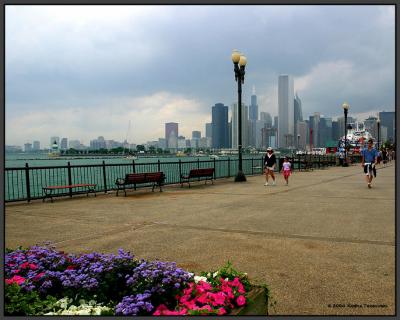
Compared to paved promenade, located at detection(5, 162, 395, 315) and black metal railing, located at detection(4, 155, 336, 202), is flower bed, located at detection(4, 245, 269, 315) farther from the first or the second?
black metal railing, located at detection(4, 155, 336, 202)

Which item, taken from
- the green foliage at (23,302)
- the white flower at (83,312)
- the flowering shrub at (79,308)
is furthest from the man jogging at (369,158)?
the green foliage at (23,302)

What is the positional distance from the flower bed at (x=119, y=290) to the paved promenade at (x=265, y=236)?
2.82 feet

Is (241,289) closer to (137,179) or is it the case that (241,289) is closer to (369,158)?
(137,179)

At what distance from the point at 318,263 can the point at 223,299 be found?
8.75 ft

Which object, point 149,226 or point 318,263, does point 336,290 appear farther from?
point 149,226

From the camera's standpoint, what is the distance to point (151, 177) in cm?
1521

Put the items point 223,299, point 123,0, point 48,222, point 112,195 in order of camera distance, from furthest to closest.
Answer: point 112,195, point 48,222, point 123,0, point 223,299

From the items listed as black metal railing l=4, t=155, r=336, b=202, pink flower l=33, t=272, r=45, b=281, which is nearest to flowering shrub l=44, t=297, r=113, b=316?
pink flower l=33, t=272, r=45, b=281

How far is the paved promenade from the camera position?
4.31 meters

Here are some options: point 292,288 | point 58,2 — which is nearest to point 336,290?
point 292,288

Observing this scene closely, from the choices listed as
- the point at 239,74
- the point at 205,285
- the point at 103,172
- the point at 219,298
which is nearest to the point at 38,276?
the point at 205,285

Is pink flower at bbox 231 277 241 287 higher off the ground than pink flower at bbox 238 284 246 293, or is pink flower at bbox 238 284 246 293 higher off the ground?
pink flower at bbox 231 277 241 287

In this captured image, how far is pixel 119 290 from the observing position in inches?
140

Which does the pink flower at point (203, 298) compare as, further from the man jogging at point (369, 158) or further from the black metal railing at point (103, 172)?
the man jogging at point (369, 158)
